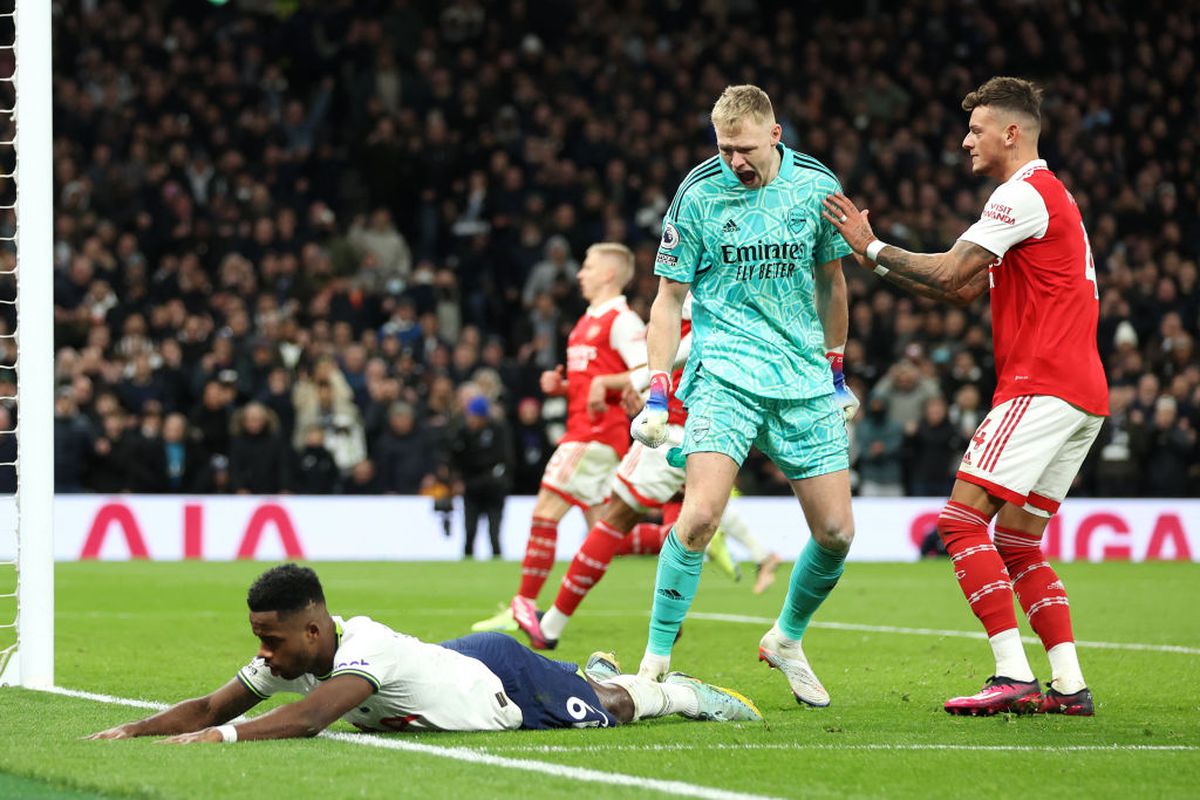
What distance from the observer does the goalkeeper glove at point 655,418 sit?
7.18 metres

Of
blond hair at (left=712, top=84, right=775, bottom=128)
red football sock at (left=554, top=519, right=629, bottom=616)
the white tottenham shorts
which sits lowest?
red football sock at (left=554, top=519, right=629, bottom=616)

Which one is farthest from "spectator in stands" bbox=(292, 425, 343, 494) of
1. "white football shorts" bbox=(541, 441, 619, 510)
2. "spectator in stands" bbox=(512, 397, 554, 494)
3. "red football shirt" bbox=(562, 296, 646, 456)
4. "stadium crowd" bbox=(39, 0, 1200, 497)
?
"white football shorts" bbox=(541, 441, 619, 510)

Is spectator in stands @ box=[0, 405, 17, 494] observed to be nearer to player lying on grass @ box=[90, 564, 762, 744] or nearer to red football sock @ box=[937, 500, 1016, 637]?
player lying on grass @ box=[90, 564, 762, 744]

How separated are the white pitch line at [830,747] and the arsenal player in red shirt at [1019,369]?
2.88ft

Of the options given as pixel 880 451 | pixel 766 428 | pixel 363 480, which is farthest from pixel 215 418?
pixel 766 428

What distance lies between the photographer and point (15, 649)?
8188 millimetres

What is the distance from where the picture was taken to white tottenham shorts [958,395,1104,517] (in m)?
7.14

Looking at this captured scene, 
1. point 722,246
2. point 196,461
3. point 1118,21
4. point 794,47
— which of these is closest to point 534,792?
point 722,246

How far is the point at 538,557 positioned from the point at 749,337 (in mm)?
4019

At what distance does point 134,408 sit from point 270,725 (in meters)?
15.1

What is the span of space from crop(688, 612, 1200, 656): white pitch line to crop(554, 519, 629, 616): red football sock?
233 centimetres

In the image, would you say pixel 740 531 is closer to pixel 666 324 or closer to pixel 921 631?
pixel 921 631

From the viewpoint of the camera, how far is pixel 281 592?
18.7 ft

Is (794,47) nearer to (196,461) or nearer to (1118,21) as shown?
(1118,21)
